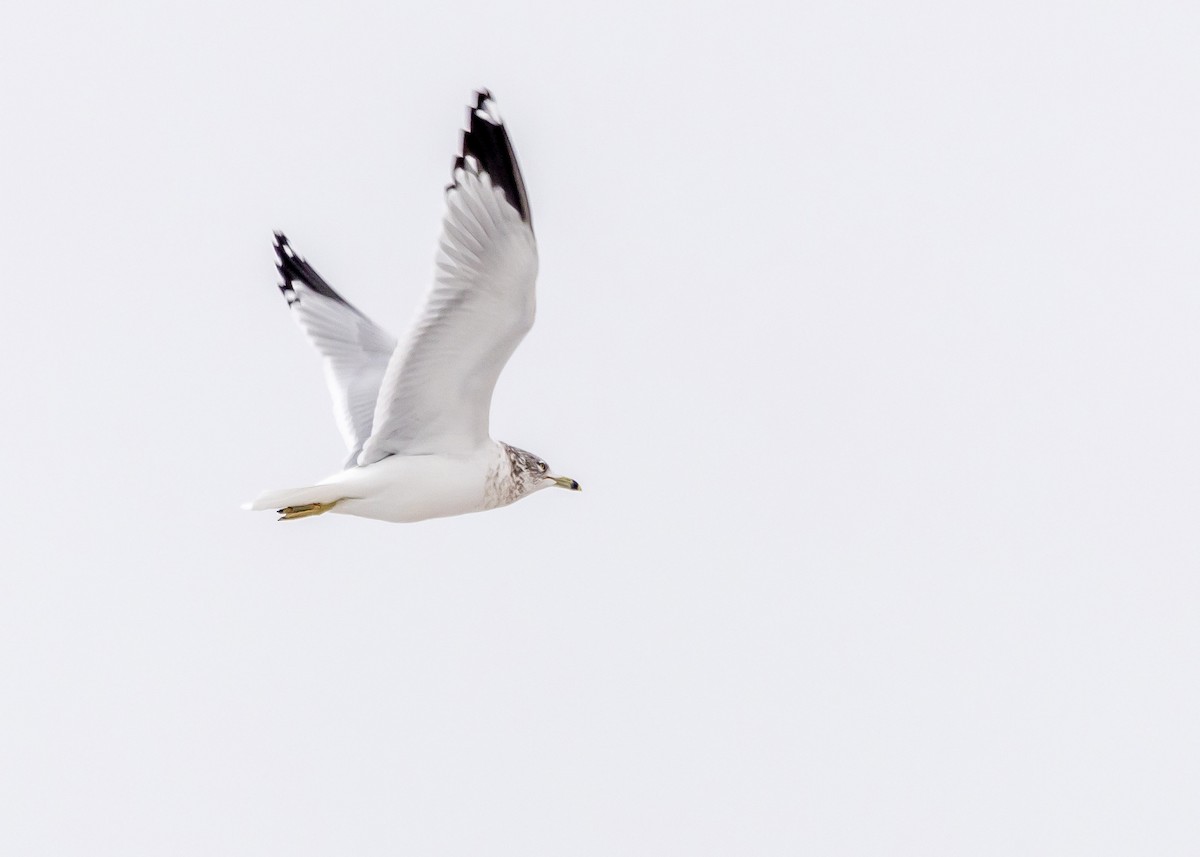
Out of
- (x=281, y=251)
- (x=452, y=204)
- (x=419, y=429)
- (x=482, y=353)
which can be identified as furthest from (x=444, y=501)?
(x=281, y=251)

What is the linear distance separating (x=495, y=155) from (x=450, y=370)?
34.4 inches

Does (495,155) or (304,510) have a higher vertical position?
(495,155)

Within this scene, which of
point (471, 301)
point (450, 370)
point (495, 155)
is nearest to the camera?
point (495, 155)

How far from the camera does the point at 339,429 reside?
725 cm

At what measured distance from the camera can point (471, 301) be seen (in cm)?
584

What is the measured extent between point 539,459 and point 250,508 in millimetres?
1372

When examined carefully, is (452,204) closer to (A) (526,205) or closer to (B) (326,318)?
(A) (526,205)

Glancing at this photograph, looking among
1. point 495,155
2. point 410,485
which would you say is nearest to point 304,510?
point 410,485

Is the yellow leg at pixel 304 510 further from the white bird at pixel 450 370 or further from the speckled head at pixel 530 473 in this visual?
the speckled head at pixel 530 473

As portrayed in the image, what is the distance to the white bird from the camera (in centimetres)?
568

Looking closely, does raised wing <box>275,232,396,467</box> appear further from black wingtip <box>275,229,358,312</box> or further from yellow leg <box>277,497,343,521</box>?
yellow leg <box>277,497,343,521</box>

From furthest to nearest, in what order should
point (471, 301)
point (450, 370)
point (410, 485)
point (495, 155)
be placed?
point (410, 485) → point (450, 370) → point (471, 301) → point (495, 155)

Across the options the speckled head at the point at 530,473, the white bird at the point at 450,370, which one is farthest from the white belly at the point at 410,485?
the speckled head at the point at 530,473

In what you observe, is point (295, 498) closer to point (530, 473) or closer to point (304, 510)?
point (304, 510)
